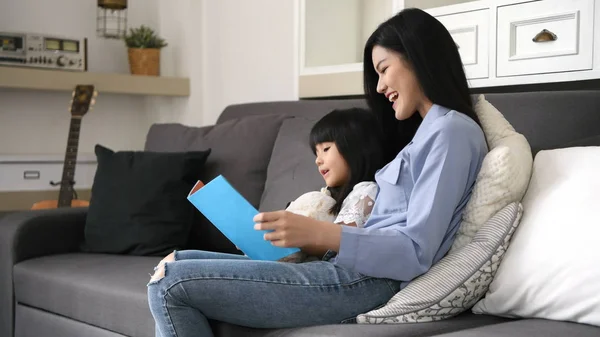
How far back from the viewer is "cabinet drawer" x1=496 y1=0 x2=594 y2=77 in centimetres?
204

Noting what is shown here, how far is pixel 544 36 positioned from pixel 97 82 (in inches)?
83.2

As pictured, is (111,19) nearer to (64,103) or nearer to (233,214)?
(64,103)

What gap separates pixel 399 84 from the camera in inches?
66.5

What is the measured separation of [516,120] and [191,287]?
89cm

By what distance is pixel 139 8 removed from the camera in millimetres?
3982

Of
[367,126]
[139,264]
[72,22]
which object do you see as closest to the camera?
[367,126]

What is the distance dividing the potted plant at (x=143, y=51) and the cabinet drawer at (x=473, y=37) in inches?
69.5

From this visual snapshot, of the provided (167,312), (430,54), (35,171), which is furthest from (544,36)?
(35,171)

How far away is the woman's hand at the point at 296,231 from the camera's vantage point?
150 cm

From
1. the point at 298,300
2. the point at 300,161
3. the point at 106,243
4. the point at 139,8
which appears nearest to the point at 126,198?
the point at 106,243

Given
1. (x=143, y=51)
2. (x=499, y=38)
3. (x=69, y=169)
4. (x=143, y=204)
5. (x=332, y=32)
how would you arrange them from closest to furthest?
(x=499, y=38)
(x=143, y=204)
(x=332, y=32)
(x=69, y=169)
(x=143, y=51)

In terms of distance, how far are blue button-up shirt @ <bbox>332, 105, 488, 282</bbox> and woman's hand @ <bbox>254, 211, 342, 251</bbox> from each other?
0.09 feet

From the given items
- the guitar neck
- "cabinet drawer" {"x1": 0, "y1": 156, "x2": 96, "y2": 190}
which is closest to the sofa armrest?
the guitar neck

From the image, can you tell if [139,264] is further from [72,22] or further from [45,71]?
[72,22]
